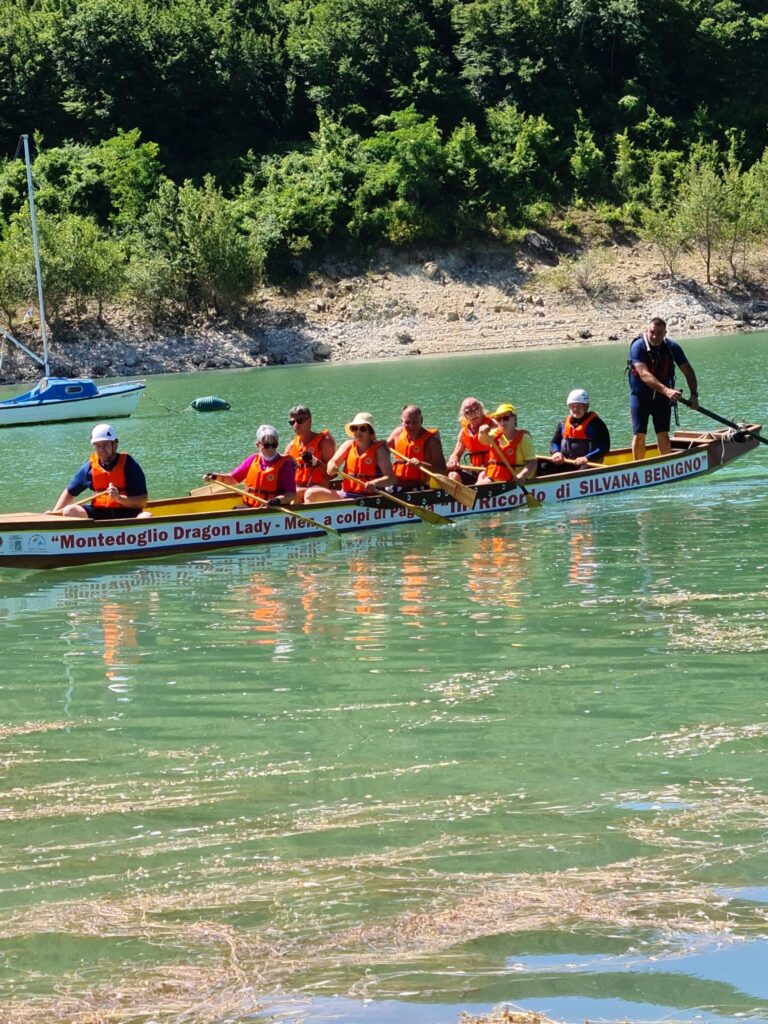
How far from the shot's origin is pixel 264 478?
16656 mm

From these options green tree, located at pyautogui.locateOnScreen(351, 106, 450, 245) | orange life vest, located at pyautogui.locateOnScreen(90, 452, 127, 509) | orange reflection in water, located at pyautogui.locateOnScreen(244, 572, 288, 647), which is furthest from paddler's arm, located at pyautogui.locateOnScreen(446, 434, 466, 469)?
green tree, located at pyautogui.locateOnScreen(351, 106, 450, 245)

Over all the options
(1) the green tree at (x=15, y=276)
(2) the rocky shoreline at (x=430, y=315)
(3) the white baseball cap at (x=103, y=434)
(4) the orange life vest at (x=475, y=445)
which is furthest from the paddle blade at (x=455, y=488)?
(1) the green tree at (x=15, y=276)

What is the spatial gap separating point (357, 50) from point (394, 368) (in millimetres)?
32914

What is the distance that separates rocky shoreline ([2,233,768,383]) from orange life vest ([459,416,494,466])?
44230mm

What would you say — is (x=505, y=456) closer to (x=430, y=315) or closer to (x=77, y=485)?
(x=77, y=485)

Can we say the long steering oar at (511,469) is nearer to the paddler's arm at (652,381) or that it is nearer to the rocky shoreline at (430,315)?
the paddler's arm at (652,381)

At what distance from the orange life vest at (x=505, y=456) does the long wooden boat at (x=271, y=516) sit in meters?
0.26

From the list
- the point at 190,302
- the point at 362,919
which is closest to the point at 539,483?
the point at 362,919

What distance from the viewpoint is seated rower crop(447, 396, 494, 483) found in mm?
18406

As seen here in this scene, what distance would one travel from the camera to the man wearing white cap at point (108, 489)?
15.8 metres

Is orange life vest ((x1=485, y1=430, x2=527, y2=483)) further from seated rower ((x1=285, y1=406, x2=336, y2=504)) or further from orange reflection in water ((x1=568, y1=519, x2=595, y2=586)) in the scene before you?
seated rower ((x1=285, y1=406, x2=336, y2=504))

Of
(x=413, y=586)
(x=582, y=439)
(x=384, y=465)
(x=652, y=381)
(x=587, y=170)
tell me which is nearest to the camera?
(x=413, y=586)

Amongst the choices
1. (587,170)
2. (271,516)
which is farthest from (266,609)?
(587,170)

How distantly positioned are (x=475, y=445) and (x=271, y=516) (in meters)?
3.47
